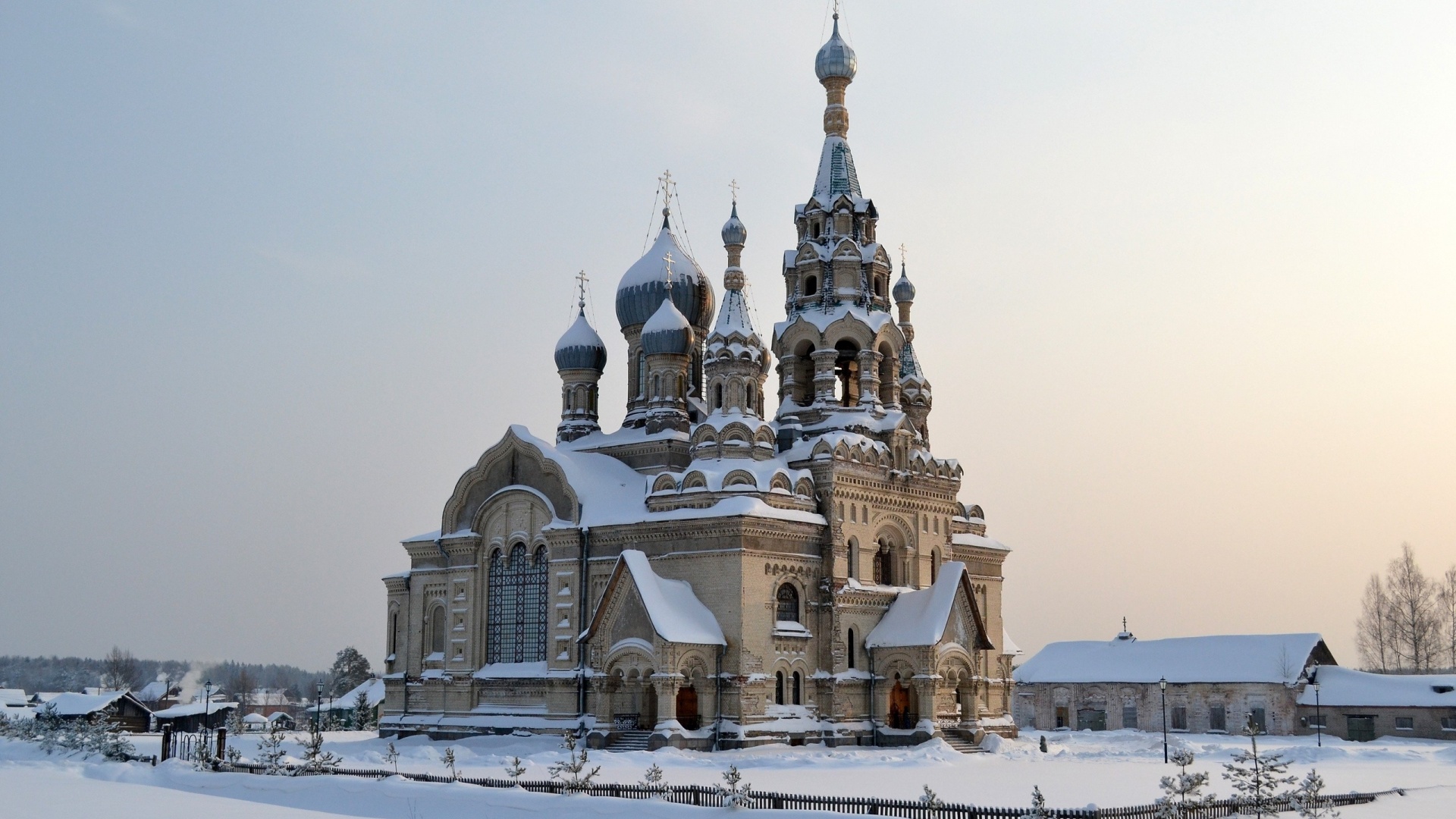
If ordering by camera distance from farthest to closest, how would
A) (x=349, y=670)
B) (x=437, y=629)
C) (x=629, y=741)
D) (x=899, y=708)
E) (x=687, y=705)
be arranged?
(x=349, y=670), (x=437, y=629), (x=899, y=708), (x=687, y=705), (x=629, y=741)

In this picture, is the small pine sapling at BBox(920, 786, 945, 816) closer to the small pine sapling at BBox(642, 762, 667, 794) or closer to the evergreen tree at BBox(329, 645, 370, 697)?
the small pine sapling at BBox(642, 762, 667, 794)

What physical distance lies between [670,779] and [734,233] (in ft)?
60.7

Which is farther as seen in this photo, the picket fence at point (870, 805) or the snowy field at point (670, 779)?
the snowy field at point (670, 779)

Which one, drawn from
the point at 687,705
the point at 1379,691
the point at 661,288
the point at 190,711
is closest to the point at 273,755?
the point at 687,705

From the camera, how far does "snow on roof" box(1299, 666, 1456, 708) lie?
44531 millimetres

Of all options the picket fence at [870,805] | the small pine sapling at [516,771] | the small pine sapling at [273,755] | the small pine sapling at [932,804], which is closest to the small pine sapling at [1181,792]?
the picket fence at [870,805]

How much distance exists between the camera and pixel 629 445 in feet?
134

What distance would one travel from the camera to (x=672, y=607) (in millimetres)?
33688

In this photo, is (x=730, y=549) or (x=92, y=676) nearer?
(x=730, y=549)

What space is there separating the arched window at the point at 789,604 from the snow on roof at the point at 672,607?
1.89m

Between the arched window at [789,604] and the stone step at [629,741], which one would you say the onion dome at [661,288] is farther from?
the stone step at [629,741]

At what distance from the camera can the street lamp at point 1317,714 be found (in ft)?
146

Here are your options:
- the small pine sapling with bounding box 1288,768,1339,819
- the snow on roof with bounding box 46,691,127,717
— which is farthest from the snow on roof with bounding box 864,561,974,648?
the snow on roof with bounding box 46,691,127,717

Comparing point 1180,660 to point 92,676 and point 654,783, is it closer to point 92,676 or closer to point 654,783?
Answer: point 654,783
